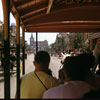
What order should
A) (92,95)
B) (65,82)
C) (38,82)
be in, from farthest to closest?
(38,82) < (65,82) < (92,95)

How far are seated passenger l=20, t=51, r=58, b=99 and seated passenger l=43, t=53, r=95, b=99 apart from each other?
19.3 inches

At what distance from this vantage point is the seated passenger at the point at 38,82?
80.1 inches

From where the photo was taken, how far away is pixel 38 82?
81.2 inches

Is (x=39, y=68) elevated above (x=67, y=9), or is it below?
below

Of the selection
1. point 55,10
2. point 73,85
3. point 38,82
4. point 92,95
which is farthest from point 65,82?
point 55,10

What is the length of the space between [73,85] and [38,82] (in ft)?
2.28

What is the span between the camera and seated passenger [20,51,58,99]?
80.1 inches

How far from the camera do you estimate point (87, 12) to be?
11.6 ft

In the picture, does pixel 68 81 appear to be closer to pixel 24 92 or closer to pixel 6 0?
pixel 24 92

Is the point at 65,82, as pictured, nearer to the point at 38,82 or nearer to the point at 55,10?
the point at 38,82

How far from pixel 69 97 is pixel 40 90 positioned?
2.28 feet

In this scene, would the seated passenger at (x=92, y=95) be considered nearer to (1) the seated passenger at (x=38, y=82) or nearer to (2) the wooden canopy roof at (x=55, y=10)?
(1) the seated passenger at (x=38, y=82)

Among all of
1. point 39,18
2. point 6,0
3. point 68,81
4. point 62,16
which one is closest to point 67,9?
point 62,16

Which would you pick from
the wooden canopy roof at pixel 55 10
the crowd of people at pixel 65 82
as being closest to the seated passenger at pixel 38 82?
the crowd of people at pixel 65 82
